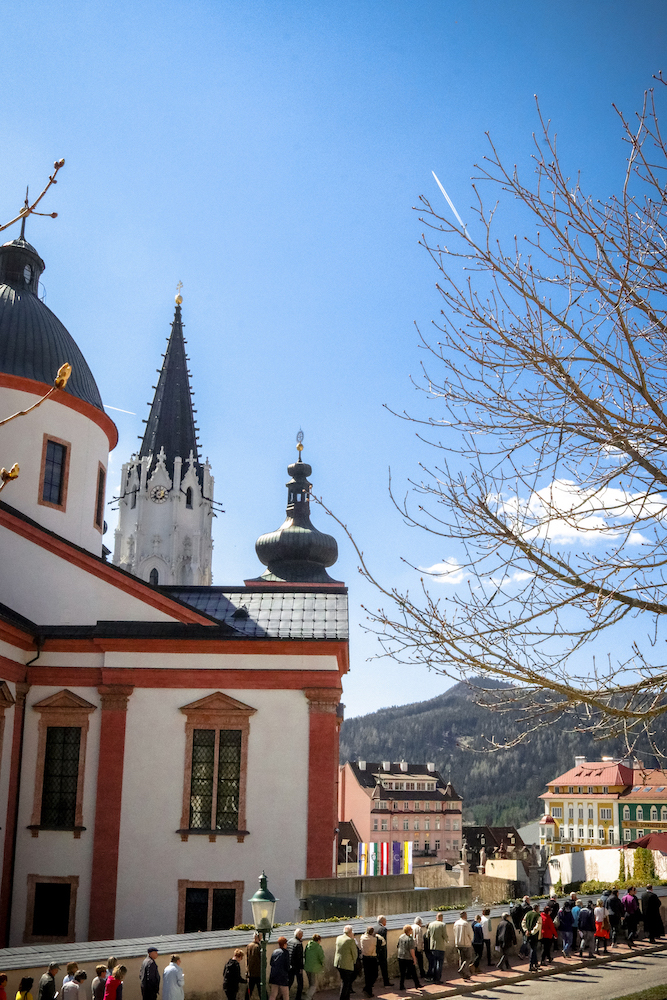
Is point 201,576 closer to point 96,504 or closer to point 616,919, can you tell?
point 96,504

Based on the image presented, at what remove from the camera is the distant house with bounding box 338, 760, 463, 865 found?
103 meters

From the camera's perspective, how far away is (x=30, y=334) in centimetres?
Answer: 2639

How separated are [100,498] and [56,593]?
4.65 metres

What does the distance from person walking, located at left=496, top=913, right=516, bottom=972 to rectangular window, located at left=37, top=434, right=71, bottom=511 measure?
15.2 metres

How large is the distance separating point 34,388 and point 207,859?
1309cm

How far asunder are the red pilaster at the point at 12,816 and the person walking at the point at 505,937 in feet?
Result: 34.9

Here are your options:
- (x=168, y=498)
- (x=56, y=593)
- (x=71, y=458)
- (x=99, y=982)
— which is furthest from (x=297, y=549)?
(x=99, y=982)

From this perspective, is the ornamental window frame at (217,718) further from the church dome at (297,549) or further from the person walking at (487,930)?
the church dome at (297,549)

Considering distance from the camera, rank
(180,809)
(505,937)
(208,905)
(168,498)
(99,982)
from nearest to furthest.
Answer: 1. (99,982)
2. (505,937)
3. (208,905)
4. (180,809)
5. (168,498)

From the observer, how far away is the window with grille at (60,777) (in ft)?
71.1

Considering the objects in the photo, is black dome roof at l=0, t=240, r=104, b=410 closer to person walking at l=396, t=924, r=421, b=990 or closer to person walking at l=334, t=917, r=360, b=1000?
person walking at l=334, t=917, r=360, b=1000

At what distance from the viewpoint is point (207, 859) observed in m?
21.2

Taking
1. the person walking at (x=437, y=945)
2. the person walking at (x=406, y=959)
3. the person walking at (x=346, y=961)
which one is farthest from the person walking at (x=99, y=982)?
the person walking at (x=437, y=945)

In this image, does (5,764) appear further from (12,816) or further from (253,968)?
(253,968)
